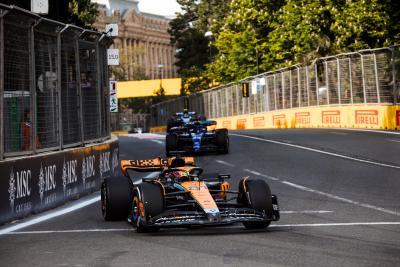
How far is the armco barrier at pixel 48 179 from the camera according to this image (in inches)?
518

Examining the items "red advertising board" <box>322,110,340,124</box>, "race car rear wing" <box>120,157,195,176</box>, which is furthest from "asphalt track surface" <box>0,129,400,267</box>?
"red advertising board" <box>322,110,340,124</box>

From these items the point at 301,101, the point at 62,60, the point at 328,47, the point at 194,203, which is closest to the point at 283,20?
the point at 328,47

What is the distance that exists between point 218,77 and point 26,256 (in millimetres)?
79388

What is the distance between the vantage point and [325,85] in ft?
165

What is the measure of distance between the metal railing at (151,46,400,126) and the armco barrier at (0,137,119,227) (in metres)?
23.2

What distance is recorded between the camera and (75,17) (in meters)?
34.5

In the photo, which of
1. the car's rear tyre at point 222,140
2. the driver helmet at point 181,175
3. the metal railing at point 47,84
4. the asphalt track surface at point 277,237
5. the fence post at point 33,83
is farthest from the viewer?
the car's rear tyre at point 222,140

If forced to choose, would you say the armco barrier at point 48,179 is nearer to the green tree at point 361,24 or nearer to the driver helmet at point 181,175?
the driver helmet at point 181,175

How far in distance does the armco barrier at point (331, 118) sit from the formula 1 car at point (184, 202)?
27.6 m

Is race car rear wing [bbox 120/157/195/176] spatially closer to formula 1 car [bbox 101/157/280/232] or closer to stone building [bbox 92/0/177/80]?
formula 1 car [bbox 101/157/280/232]

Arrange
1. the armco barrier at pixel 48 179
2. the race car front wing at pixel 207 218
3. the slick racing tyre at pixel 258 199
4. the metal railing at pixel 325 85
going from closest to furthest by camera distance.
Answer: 1. the race car front wing at pixel 207 218
2. the slick racing tyre at pixel 258 199
3. the armco barrier at pixel 48 179
4. the metal railing at pixel 325 85

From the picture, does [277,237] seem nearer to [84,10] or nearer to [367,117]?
[84,10]

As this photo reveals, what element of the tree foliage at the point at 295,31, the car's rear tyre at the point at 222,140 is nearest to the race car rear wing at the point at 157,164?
the car's rear tyre at the point at 222,140

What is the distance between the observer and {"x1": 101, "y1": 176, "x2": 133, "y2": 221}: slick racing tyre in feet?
40.5
